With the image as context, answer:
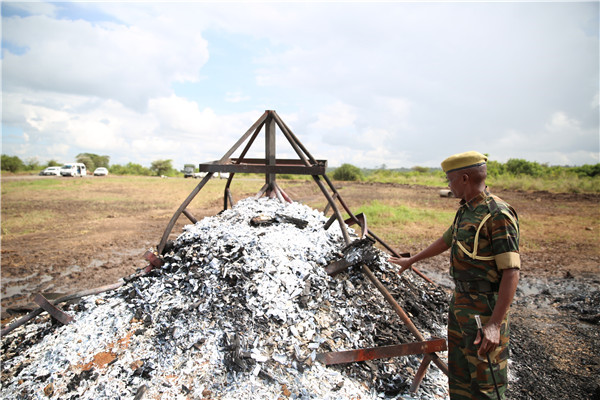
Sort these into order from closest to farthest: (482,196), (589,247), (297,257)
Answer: (482,196)
(297,257)
(589,247)

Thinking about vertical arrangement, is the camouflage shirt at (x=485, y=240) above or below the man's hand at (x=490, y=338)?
above

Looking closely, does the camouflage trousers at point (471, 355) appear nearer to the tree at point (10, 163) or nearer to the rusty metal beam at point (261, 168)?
the rusty metal beam at point (261, 168)

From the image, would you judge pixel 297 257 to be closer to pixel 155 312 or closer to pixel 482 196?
pixel 155 312

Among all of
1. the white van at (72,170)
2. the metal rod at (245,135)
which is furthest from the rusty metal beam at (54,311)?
the white van at (72,170)

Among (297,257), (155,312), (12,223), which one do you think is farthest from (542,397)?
(12,223)

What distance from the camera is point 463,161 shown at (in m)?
2.14

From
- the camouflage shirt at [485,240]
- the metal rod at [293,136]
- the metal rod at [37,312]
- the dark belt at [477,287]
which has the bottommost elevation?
the metal rod at [37,312]

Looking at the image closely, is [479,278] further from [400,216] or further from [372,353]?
[400,216]

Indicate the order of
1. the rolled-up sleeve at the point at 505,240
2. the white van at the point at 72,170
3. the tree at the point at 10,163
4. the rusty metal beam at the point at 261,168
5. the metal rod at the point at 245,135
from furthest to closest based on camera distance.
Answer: the tree at the point at 10,163 → the white van at the point at 72,170 → the metal rod at the point at 245,135 → the rusty metal beam at the point at 261,168 → the rolled-up sleeve at the point at 505,240

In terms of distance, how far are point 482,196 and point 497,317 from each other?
0.77 m

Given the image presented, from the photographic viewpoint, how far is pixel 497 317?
1.92 metres

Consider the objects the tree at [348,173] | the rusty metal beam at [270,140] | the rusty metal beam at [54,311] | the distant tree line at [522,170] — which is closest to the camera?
the rusty metal beam at [54,311]

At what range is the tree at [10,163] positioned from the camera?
3350 cm

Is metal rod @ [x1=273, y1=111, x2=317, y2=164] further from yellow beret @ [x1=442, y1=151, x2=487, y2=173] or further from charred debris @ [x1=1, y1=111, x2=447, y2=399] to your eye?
yellow beret @ [x1=442, y1=151, x2=487, y2=173]
